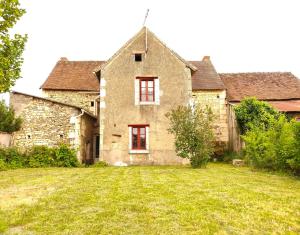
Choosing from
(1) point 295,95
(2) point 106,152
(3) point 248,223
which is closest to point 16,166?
(2) point 106,152

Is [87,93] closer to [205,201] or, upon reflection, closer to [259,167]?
[259,167]

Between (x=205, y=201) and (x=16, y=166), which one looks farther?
(x=16, y=166)

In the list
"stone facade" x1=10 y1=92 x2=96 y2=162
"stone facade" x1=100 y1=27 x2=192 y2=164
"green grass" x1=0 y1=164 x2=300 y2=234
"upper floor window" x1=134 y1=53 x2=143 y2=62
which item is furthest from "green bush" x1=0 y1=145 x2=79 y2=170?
"green grass" x1=0 y1=164 x2=300 y2=234

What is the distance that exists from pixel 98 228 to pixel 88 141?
1318 cm

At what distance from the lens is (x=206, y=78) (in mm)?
21688

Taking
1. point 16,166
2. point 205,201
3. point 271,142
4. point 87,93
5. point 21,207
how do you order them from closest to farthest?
point 21,207
point 205,201
point 271,142
point 16,166
point 87,93

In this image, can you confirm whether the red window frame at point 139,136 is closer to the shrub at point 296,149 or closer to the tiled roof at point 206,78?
the tiled roof at point 206,78

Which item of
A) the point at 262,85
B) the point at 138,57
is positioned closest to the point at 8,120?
the point at 138,57

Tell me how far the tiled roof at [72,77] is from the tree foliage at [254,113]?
9500mm

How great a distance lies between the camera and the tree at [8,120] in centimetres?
1410

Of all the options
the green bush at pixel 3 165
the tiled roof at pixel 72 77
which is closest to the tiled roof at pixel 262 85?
the tiled roof at pixel 72 77

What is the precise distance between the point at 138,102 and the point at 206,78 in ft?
26.4

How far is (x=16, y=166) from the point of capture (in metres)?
13.8

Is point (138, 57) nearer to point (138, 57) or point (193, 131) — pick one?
point (138, 57)
